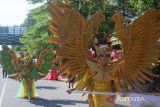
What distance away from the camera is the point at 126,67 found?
26.0 ft

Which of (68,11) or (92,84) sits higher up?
(68,11)

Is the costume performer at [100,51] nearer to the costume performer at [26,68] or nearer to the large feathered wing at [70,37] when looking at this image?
the large feathered wing at [70,37]

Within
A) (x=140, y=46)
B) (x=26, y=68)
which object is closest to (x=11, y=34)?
(x=26, y=68)

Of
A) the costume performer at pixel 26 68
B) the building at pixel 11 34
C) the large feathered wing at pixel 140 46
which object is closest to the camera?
the large feathered wing at pixel 140 46

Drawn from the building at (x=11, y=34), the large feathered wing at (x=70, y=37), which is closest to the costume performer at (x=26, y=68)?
the large feathered wing at (x=70, y=37)

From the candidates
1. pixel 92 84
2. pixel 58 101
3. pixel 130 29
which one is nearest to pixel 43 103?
pixel 58 101

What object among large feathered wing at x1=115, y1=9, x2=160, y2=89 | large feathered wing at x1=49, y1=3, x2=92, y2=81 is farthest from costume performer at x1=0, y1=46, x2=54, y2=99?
large feathered wing at x1=115, y1=9, x2=160, y2=89

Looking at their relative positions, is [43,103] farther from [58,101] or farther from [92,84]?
[92,84]

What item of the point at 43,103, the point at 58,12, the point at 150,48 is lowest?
the point at 43,103

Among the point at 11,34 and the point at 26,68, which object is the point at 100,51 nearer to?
the point at 26,68

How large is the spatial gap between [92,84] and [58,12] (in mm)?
1525

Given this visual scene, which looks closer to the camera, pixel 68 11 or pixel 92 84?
pixel 68 11

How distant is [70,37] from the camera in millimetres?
7789

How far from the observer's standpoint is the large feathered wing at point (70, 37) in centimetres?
756
